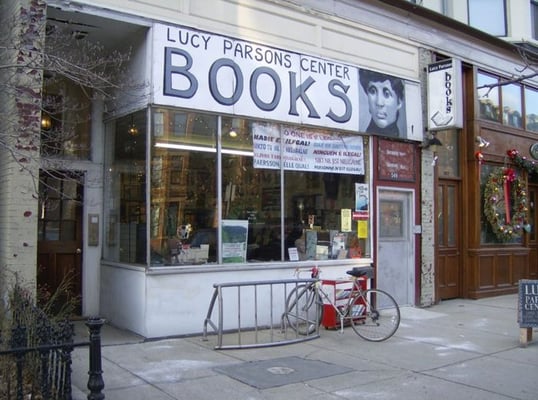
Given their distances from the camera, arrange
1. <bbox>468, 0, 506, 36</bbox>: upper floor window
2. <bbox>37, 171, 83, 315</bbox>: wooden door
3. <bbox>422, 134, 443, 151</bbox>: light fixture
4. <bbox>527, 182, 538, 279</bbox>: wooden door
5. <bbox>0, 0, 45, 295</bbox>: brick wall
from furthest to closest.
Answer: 1. <bbox>527, 182, 538, 279</bbox>: wooden door
2. <bbox>468, 0, 506, 36</bbox>: upper floor window
3. <bbox>422, 134, 443, 151</bbox>: light fixture
4. <bbox>37, 171, 83, 315</bbox>: wooden door
5. <bbox>0, 0, 45, 295</bbox>: brick wall

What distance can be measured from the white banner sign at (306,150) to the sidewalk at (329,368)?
115 inches

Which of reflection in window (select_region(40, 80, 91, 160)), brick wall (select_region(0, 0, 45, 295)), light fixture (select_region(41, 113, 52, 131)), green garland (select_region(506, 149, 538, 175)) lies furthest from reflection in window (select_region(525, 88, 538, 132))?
brick wall (select_region(0, 0, 45, 295))

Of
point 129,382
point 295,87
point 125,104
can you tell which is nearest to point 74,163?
point 125,104

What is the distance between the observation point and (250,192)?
924cm

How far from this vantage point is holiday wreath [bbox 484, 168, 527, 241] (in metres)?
12.9

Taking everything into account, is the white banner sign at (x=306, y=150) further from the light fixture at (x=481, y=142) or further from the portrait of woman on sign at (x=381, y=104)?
the light fixture at (x=481, y=142)

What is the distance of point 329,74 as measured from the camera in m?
10.1

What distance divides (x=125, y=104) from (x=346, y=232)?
4.57 meters

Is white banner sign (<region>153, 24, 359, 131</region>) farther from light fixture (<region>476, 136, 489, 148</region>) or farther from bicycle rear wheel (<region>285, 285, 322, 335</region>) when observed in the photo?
light fixture (<region>476, 136, 489, 148</region>)

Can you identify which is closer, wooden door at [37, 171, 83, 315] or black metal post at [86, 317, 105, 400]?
black metal post at [86, 317, 105, 400]

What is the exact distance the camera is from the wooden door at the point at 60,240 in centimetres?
907

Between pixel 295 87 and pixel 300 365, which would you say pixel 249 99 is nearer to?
Answer: pixel 295 87

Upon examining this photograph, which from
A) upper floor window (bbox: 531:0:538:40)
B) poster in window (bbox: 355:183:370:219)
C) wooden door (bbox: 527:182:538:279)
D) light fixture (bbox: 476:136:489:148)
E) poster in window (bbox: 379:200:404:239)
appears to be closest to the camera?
poster in window (bbox: 355:183:370:219)

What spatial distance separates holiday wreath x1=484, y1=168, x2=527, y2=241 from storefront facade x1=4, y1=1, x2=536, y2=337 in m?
1.31
